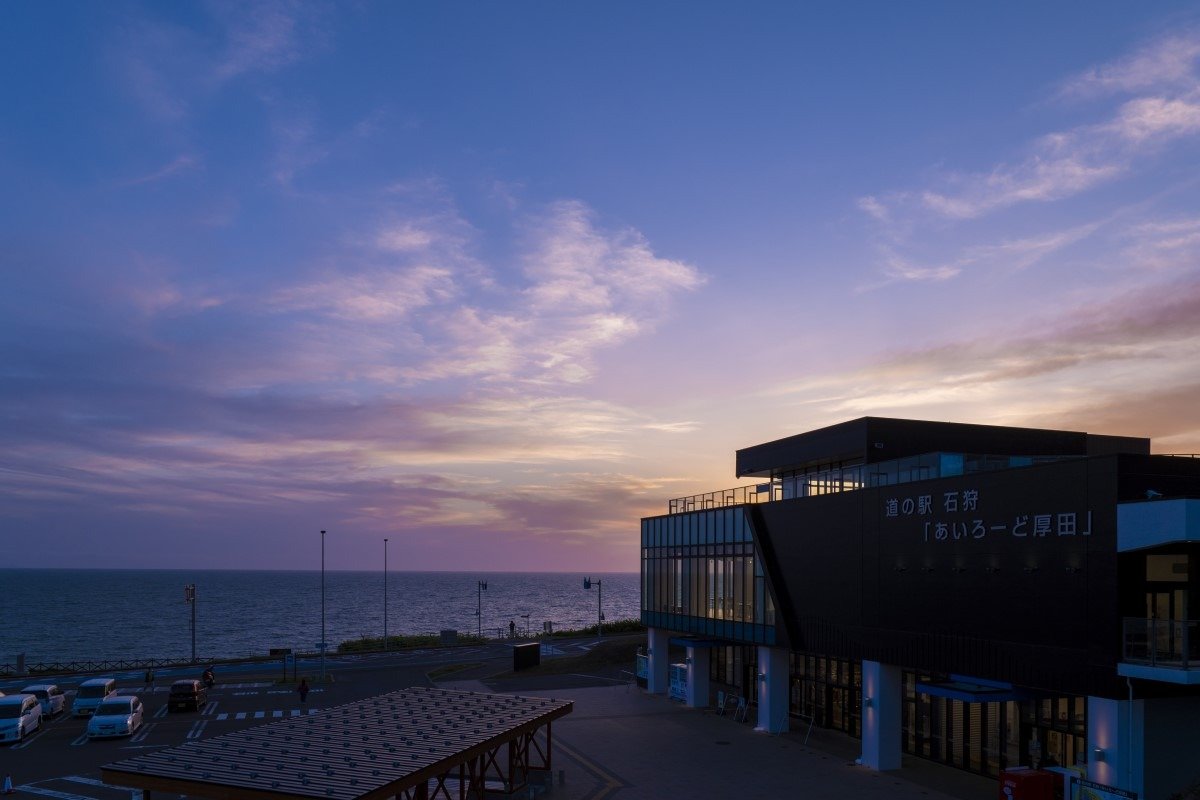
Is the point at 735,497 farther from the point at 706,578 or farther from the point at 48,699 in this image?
the point at 48,699

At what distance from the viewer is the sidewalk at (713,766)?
2939 centimetres

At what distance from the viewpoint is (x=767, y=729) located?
130 feet

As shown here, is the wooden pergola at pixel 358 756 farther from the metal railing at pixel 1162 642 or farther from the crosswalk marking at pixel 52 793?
the metal railing at pixel 1162 642

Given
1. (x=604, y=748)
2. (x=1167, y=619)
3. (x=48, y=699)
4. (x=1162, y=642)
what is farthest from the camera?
(x=48, y=699)

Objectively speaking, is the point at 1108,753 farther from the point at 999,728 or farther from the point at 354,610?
the point at 354,610

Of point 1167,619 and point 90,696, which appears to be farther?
point 90,696

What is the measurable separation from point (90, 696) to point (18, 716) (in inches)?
260

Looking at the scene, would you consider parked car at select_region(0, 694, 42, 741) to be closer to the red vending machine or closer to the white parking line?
the white parking line

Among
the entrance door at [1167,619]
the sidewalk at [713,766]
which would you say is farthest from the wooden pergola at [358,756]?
the entrance door at [1167,619]

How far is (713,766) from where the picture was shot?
3312 cm

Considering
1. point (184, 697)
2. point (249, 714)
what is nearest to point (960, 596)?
point (249, 714)

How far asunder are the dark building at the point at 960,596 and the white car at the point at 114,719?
2611cm

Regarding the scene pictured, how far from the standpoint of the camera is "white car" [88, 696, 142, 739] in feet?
129

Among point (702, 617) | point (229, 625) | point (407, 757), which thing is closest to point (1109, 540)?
point (407, 757)
